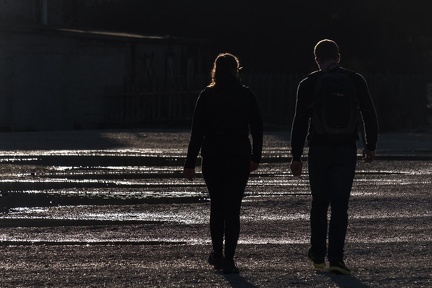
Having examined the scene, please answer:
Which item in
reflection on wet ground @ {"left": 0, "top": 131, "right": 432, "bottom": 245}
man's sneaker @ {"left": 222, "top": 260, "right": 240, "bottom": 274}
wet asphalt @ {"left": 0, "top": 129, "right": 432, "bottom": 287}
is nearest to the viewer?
wet asphalt @ {"left": 0, "top": 129, "right": 432, "bottom": 287}

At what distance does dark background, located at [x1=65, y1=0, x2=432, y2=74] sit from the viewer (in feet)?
160

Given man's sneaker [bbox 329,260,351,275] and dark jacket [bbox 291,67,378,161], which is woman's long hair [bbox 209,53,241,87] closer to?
dark jacket [bbox 291,67,378,161]

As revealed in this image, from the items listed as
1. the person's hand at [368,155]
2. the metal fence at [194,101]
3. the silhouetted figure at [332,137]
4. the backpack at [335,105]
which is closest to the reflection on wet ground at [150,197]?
the silhouetted figure at [332,137]

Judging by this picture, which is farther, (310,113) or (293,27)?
(293,27)

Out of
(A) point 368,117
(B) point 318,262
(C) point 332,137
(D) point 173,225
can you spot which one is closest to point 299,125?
(C) point 332,137

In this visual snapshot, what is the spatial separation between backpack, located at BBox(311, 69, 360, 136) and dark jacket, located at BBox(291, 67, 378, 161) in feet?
0.20

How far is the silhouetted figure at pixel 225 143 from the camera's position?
34.0 ft

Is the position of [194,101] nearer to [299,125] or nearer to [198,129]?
[198,129]

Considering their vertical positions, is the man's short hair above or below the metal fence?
above

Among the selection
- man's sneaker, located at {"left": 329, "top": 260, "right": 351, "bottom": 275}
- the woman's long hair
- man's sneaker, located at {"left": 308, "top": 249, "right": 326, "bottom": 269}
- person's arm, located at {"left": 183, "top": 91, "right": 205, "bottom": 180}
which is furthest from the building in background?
man's sneaker, located at {"left": 329, "top": 260, "right": 351, "bottom": 275}

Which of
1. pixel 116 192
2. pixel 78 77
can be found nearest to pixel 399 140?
pixel 78 77

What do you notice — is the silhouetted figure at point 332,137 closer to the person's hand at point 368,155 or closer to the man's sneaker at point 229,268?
the person's hand at point 368,155

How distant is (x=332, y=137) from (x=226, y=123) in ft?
3.00

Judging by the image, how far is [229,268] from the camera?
10117 mm
